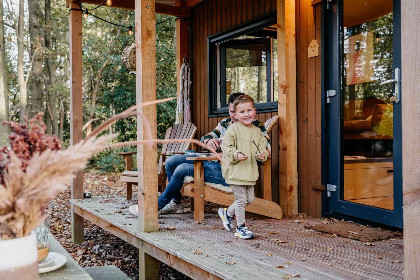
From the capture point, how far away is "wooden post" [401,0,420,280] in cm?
148

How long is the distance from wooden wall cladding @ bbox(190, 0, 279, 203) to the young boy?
162 centimetres

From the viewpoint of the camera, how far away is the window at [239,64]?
586cm

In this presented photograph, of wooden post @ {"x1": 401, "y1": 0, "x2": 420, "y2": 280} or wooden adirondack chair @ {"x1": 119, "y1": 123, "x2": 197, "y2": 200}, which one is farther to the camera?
wooden adirondack chair @ {"x1": 119, "y1": 123, "x2": 197, "y2": 200}

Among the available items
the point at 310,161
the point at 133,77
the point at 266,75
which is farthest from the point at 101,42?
the point at 310,161

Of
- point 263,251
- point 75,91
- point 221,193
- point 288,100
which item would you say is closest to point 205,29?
point 75,91

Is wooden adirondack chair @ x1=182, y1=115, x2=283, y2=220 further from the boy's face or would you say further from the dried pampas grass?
the dried pampas grass

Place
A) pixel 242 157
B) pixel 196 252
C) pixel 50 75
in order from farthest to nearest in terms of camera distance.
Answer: pixel 50 75, pixel 242 157, pixel 196 252

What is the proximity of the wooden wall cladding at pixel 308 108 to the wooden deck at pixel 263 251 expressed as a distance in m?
0.51

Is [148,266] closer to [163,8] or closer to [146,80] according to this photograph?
[146,80]

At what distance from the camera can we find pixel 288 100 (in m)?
4.22

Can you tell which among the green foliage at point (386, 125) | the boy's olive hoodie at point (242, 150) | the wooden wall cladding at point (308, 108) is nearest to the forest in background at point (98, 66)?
the wooden wall cladding at point (308, 108)

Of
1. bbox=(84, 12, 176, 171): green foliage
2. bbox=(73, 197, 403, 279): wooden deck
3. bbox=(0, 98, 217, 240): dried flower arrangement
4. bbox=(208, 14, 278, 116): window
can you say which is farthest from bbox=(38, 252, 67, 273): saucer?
bbox=(84, 12, 176, 171): green foliage

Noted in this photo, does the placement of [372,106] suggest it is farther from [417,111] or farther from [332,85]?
[417,111]

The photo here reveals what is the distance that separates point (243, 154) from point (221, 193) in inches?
38.6
